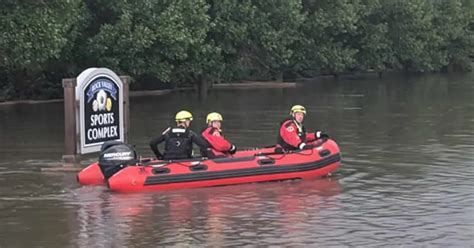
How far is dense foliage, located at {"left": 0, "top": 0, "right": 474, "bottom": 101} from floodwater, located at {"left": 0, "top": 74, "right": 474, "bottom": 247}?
4.44 metres

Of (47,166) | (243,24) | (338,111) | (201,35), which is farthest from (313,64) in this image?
(47,166)

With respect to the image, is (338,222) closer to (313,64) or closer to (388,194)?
(388,194)

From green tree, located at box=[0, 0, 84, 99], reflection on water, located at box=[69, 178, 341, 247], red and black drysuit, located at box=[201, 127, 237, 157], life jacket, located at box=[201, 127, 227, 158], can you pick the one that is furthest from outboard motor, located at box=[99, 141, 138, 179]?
green tree, located at box=[0, 0, 84, 99]

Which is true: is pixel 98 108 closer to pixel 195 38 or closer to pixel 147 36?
pixel 147 36

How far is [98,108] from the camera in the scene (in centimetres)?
1617

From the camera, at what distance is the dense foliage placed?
87.9ft

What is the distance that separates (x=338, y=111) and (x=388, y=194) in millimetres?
16761

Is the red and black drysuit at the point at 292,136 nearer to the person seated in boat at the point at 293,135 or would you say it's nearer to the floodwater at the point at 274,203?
the person seated in boat at the point at 293,135

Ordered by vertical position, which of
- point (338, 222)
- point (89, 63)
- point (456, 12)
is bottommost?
point (338, 222)

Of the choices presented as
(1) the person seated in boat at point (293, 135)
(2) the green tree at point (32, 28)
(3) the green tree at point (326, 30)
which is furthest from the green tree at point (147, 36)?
(1) the person seated in boat at point (293, 135)

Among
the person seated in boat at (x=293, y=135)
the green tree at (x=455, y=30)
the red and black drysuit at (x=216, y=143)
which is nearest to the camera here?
the red and black drysuit at (x=216, y=143)

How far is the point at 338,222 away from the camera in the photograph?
37.3ft

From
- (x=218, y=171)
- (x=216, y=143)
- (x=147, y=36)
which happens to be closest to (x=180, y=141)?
(x=216, y=143)

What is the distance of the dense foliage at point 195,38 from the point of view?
2678 cm
